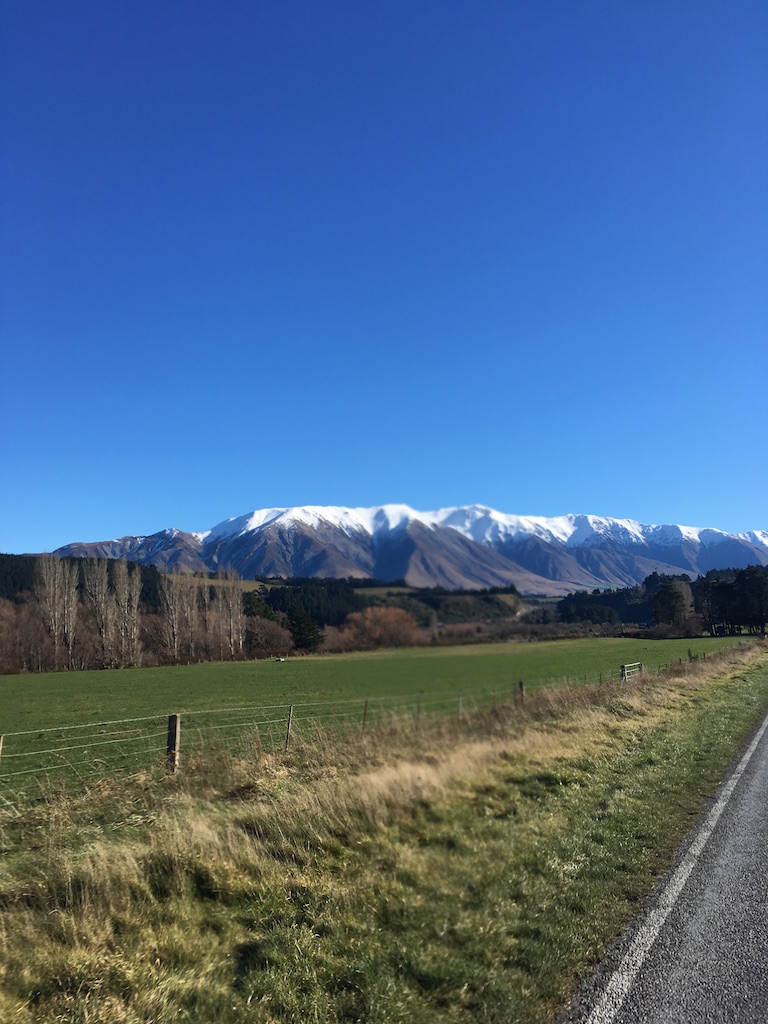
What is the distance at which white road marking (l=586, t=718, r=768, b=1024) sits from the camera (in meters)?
4.22

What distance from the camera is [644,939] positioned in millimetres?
5172

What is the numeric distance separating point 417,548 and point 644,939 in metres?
4.67

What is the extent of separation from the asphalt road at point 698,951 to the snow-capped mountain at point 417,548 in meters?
3.77

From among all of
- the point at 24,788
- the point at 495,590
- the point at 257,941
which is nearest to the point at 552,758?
the point at 495,590

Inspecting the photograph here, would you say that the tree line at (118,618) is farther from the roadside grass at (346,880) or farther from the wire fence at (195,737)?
the roadside grass at (346,880)

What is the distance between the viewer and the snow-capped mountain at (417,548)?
8016 millimetres

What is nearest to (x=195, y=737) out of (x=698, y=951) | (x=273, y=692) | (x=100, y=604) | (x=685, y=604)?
(x=273, y=692)

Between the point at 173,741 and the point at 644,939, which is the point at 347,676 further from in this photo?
the point at 173,741

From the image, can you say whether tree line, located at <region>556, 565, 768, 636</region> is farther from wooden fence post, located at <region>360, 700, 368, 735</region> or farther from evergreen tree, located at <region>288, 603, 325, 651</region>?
wooden fence post, located at <region>360, 700, 368, 735</region>

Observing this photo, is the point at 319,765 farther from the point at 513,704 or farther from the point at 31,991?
the point at 31,991

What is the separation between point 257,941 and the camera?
5348mm

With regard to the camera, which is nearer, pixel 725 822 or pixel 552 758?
pixel 725 822

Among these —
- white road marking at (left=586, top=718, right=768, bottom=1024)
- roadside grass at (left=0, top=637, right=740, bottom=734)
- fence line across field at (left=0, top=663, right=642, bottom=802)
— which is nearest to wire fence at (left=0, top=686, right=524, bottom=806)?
fence line across field at (left=0, top=663, right=642, bottom=802)

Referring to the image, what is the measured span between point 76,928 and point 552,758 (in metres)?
9.78
